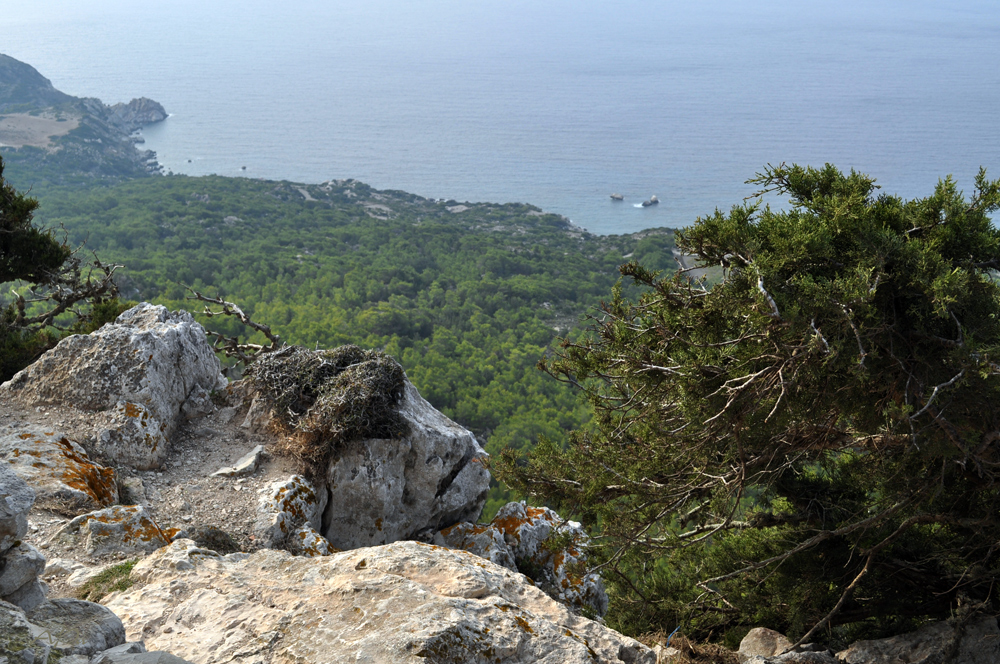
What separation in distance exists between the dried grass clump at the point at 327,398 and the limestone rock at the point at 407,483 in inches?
6.7

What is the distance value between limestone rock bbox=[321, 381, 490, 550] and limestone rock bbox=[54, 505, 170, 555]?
2.34m

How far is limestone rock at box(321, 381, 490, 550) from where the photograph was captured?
804cm

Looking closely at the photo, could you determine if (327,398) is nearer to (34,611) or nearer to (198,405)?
(198,405)

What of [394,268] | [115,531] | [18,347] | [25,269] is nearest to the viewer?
[115,531]

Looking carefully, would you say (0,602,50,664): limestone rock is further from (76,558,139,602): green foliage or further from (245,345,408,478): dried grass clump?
(245,345,408,478): dried grass clump

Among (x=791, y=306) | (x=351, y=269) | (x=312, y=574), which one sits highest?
(x=791, y=306)

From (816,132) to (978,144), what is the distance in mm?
16745

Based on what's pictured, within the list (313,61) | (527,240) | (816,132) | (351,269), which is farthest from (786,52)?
(351,269)

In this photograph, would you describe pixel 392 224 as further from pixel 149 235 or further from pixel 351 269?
pixel 149 235

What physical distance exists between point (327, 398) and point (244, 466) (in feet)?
3.96

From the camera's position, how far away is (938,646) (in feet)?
17.8

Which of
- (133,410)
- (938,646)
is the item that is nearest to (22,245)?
(133,410)

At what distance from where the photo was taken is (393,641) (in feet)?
13.0

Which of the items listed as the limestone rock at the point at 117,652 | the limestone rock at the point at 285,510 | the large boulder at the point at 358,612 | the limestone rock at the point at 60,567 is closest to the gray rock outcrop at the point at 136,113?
the limestone rock at the point at 285,510
